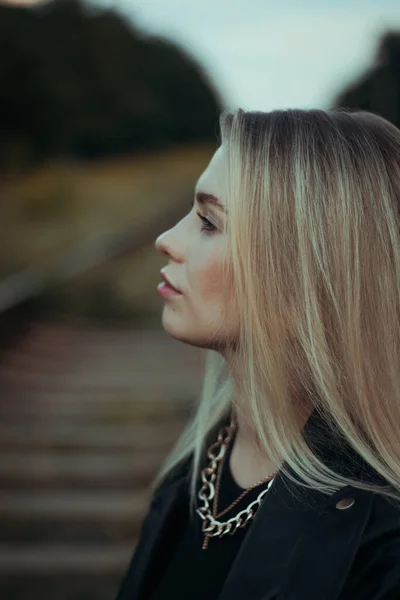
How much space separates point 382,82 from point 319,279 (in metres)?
16.2

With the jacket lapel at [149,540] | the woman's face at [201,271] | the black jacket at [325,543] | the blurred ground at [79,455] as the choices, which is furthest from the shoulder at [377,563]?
the blurred ground at [79,455]

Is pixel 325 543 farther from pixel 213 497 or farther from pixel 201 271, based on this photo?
pixel 201 271

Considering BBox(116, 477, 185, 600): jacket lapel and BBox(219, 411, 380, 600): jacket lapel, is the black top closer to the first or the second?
BBox(116, 477, 185, 600): jacket lapel

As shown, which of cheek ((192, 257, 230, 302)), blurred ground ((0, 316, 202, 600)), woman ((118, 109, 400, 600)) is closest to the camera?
woman ((118, 109, 400, 600))

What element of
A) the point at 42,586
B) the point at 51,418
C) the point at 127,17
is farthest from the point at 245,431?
the point at 127,17

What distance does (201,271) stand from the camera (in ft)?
5.68

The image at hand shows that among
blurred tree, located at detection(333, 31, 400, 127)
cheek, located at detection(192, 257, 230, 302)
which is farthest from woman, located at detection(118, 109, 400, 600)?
blurred tree, located at detection(333, 31, 400, 127)

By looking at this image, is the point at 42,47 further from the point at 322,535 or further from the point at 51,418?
the point at 322,535

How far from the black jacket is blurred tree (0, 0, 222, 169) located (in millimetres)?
12092

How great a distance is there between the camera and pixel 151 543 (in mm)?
1945

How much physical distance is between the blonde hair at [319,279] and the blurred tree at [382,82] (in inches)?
609

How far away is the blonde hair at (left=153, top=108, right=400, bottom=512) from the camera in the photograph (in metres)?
1.61

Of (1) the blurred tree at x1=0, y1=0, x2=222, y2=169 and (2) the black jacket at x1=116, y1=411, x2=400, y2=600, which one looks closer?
(2) the black jacket at x1=116, y1=411, x2=400, y2=600

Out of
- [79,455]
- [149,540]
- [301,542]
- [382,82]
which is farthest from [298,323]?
[382,82]
